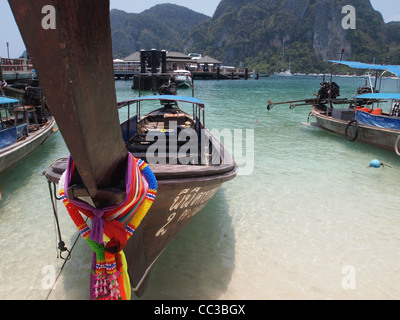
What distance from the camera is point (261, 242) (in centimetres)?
495

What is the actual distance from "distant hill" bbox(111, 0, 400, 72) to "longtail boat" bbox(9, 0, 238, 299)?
101 m

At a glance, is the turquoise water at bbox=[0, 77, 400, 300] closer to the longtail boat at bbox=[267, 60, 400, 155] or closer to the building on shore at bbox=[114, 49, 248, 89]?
the longtail boat at bbox=[267, 60, 400, 155]

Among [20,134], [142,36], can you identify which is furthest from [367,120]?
[142,36]

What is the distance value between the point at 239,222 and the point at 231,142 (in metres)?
6.70

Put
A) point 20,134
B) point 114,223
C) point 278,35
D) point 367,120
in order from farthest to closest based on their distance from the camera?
1. point 278,35
2. point 367,120
3. point 20,134
4. point 114,223

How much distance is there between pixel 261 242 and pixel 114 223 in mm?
3432

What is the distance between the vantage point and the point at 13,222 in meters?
5.48

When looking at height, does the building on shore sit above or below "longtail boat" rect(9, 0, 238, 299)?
above

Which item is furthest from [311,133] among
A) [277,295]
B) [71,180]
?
[71,180]

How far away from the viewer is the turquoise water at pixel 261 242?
392 cm

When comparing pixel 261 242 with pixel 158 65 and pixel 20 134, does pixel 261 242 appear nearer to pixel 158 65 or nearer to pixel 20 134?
pixel 20 134

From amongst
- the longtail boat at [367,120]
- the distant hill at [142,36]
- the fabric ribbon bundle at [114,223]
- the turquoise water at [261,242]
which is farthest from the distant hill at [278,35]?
the fabric ribbon bundle at [114,223]

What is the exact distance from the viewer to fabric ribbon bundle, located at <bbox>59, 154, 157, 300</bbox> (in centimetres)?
204

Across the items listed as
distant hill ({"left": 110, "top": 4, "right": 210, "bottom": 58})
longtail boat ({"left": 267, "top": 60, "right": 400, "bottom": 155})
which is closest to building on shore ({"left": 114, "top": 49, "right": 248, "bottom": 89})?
longtail boat ({"left": 267, "top": 60, "right": 400, "bottom": 155})
